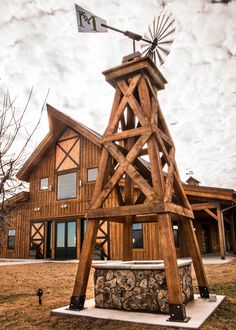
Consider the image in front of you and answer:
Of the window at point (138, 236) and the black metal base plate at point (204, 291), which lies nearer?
the black metal base plate at point (204, 291)

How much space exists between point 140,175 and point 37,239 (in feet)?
54.0

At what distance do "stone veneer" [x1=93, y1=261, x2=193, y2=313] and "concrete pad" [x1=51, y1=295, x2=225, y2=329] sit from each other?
152 mm

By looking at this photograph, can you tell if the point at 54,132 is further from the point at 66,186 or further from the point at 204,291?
the point at 204,291

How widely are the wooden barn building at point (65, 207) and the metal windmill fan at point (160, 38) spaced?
9906 millimetres

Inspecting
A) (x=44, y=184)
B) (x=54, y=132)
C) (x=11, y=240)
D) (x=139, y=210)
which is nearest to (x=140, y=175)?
(x=139, y=210)

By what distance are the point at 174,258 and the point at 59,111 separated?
50.6ft

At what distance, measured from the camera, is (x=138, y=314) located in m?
4.92

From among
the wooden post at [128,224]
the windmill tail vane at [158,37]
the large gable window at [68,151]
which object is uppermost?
the large gable window at [68,151]

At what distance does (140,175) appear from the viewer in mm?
5375

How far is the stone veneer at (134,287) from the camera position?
16.4 feet

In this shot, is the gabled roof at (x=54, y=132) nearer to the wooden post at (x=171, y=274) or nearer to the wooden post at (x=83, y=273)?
the wooden post at (x=83, y=273)

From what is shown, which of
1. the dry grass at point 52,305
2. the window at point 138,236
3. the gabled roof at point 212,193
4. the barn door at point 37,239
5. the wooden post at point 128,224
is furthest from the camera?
the barn door at point 37,239

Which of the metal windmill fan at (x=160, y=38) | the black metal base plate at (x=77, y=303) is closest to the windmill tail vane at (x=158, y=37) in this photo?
the metal windmill fan at (x=160, y=38)

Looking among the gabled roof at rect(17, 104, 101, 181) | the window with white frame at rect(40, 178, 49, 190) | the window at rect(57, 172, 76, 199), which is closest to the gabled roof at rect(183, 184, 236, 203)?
the gabled roof at rect(17, 104, 101, 181)
